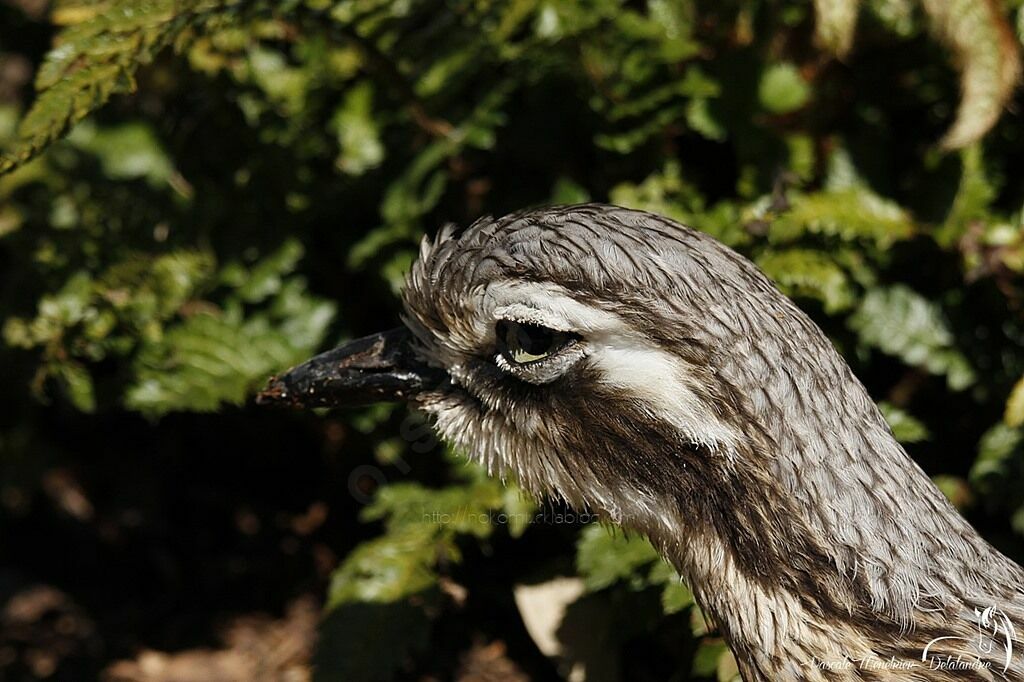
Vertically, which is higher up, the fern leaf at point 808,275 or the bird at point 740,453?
the fern leaf at point 808,275

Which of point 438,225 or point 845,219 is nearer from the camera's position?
point 845,219

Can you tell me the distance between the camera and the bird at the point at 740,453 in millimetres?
2758

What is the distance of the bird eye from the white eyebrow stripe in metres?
0.04

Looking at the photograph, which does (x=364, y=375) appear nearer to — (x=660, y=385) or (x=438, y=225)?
(x=660, y=385)

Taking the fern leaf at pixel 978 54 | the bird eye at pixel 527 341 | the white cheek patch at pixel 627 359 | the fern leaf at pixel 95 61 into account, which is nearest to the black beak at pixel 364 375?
the bird eye at pixel 527 341

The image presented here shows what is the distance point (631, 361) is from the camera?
9.46 feet

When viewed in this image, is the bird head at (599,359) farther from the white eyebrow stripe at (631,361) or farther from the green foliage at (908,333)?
the green foliage at (908,333)

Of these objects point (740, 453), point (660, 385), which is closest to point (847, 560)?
point (740, 453)

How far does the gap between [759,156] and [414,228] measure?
1.14 m

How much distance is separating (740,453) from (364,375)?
1032mm

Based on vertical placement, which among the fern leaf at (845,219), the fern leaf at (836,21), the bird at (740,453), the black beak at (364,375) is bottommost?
the black beak at (364,375)

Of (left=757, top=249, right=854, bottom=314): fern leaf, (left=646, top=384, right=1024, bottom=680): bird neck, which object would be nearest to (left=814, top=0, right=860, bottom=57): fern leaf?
(left=757, top=249, right=854, bottom=314): fern leaf

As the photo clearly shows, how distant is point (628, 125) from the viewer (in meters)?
4.22

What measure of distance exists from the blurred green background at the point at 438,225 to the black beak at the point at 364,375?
759 millimetres
